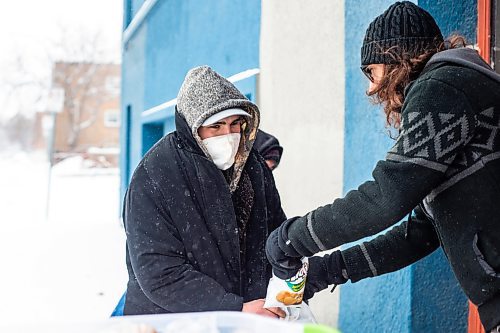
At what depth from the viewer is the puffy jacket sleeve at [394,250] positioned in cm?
211

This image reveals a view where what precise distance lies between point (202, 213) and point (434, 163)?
0.91 metres

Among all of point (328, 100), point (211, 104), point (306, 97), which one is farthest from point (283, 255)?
point (306, 97)

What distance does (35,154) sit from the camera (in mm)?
50812

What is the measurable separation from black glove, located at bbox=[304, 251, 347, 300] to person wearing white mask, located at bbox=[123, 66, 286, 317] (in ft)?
0.58

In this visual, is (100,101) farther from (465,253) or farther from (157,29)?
(465,253)

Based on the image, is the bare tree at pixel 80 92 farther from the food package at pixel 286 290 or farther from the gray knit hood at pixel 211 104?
the food package at pixel 286 290

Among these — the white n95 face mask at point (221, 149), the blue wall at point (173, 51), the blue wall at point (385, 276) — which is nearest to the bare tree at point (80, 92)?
the blue wall at point (173, 51)

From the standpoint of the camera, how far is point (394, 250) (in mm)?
2137

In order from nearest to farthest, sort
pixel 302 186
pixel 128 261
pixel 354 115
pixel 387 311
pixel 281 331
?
pixel 281 331 < pixel 128 261 < pixel 387 311 < pixel 354 115 < pixel 302 186

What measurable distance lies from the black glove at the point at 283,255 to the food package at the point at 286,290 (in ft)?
0.13

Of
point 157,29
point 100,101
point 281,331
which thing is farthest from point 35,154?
point 281,331

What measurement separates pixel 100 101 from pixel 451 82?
167ft

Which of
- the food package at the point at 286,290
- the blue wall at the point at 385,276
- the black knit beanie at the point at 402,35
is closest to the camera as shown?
the black knit beanie at the point at 402,35

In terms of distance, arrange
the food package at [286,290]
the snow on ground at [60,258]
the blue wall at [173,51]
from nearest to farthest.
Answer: the food package at [286,290] < the blue wall at [173,51] < the snow on ground at [60,258]
